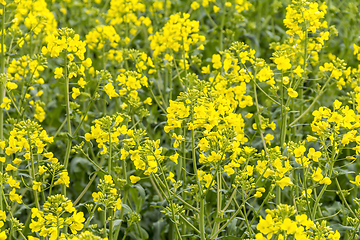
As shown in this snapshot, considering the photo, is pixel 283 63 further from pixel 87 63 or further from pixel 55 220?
pixel 55 220

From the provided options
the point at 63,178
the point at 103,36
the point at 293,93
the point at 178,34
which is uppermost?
the point at 178,34

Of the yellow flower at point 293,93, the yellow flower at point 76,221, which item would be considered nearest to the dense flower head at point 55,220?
the yellow flower at point 76,221

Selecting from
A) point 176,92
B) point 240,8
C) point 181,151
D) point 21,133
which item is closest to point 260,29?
point 240,8

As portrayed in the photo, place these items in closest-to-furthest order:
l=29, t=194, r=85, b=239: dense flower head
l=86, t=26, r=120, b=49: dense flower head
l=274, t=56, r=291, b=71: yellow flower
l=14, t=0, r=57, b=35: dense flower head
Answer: l=29, t=194, r=85, b=239: dense flower head < l=274, t=56, r=291, b=71: yellow flower < l=14, t=0, r=57, b=35: dense flower head < l=86, t=26, r=120, b=49: dense flower head

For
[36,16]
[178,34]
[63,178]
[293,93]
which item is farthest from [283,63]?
[36,16]

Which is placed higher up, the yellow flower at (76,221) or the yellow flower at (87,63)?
the yellow flower at (87,63)

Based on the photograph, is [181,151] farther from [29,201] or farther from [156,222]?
[29,201]

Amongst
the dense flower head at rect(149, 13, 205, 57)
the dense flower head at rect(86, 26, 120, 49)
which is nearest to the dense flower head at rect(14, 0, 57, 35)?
the dense flower head at rect(86, 26, 120, 49)

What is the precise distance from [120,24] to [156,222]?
3.37 m

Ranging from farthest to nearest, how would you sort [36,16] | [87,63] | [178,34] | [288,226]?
[36,16] < [178,34] < [87,63] < [288,226]

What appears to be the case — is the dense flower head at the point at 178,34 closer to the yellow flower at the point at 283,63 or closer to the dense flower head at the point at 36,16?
the yellow flower at the point at 283,63

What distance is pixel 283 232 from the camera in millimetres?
3240

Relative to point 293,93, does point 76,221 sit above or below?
below

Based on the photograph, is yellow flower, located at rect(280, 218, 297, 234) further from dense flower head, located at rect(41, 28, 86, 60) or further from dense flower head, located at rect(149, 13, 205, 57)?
dense flower head, located at rect(149, 13, 205, 57)
